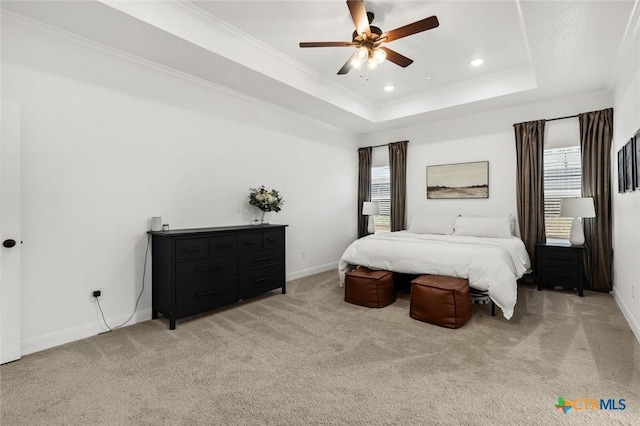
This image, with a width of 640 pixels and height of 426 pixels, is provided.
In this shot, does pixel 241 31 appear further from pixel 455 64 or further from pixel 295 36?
pixel 455 64

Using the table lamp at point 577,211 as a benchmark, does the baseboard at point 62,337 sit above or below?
below

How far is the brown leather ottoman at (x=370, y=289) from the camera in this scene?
375 centimetres

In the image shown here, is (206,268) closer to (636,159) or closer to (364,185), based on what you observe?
(364,185)

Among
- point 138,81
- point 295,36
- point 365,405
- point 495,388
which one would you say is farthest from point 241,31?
point 495,388

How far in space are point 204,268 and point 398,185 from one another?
4.14 metres

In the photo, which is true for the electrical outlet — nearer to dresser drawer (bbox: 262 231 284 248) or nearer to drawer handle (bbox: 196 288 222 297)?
drawer handle (bbox: 196 288 222 297)

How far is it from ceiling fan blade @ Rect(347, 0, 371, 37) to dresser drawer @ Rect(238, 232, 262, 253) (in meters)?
2.56

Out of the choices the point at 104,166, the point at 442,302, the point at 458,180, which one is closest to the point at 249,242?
the point at 104,166

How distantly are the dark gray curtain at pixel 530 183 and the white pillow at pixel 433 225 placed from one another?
1046 millimetres

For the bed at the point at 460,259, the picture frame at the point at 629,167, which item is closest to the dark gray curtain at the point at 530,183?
the bed at the point at 460,259

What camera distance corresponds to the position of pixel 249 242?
394cm

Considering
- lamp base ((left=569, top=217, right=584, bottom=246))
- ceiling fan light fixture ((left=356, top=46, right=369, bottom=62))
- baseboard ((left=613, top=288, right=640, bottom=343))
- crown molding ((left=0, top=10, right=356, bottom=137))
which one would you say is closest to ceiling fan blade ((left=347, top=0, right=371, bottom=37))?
ceiling fan light fixture ((left=356, top=46, right=369, bottom=62))

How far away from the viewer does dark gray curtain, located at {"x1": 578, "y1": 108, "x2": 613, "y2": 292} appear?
Result: 4.25 meters

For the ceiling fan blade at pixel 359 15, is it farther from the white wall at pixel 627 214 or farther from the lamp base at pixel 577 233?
the lamp base at pixel 577 233
